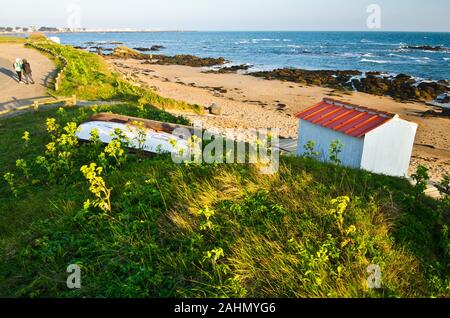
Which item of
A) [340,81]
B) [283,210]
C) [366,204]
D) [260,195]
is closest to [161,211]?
[260,195]

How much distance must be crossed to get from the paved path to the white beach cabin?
15.4m

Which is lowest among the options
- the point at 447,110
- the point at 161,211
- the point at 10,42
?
the point at 447,110

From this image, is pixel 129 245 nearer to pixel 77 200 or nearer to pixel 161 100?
pixel 77 200

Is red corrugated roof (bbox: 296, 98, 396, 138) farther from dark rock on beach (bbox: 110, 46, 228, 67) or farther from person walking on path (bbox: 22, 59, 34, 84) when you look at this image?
dark rock on beach (bbox: 110, 46, 228, 67)

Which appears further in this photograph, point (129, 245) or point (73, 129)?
point (73, 129)

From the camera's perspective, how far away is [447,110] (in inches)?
1059

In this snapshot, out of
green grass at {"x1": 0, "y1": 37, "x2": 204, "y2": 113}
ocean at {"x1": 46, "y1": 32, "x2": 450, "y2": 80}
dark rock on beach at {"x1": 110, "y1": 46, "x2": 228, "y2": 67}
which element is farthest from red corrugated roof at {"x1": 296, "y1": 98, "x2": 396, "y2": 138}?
dark rock on beach at {"x1": 110, "y1": 46, "x2": 228, "y2": 67}

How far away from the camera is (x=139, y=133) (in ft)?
29.6

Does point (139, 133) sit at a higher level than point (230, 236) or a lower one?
higher

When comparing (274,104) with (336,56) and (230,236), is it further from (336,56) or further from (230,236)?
(336,56)

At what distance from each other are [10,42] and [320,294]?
5292cm

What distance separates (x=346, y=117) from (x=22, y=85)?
65.8ft

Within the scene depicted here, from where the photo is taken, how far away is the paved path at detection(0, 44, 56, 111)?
1803 centimetres

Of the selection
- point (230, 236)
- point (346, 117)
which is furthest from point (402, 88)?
point (230, 236)
